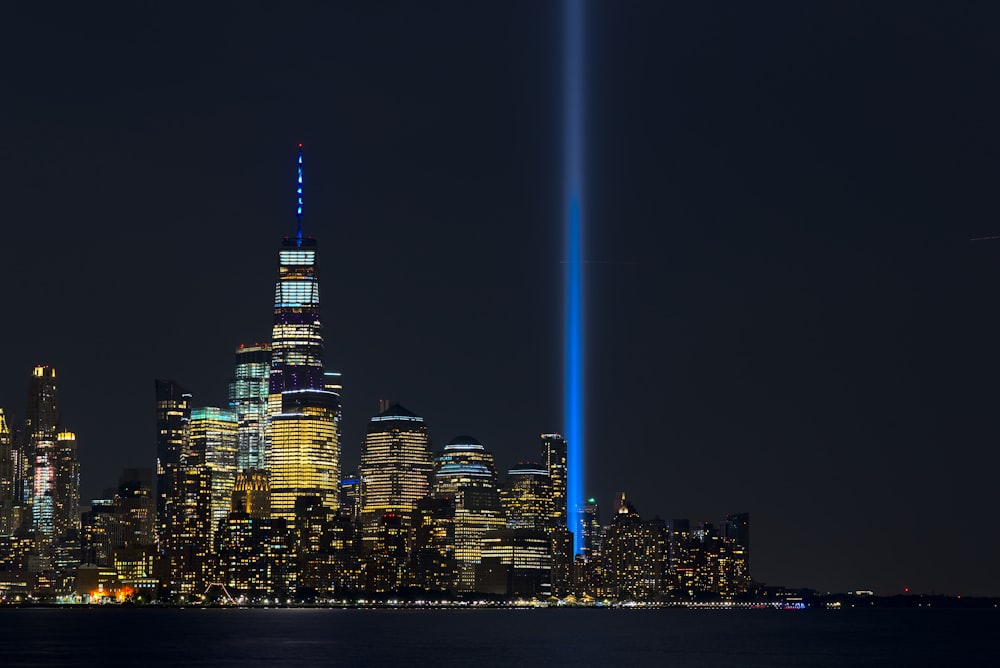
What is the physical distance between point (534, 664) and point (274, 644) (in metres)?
43.7

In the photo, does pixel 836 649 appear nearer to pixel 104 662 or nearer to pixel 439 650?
pixel 439 650

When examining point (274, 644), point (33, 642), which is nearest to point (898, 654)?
point (274, 644)

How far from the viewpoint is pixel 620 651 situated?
177625 mm

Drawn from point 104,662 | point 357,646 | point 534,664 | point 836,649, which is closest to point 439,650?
point 357,646

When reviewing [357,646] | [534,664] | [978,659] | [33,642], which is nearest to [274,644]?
[357,646]

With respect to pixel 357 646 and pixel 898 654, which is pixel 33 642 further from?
pixel 898 654

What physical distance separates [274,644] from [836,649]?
6336 centimetres

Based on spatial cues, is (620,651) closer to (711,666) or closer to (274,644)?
(711,666)

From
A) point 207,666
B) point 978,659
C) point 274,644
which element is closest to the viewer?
point 207,666

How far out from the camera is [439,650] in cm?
17525

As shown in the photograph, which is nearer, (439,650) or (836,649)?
(439,650)

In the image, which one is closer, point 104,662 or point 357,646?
point 104,662

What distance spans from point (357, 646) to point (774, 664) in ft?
154

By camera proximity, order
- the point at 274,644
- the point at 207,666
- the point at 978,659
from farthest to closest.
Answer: the point at 274,644
the point at 978,659
the point at 207,666
